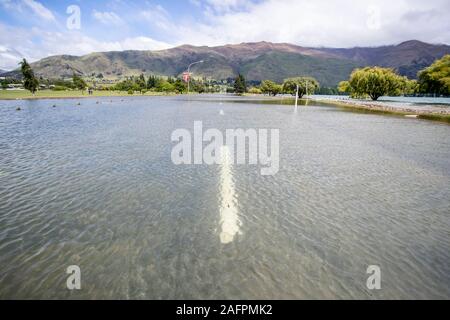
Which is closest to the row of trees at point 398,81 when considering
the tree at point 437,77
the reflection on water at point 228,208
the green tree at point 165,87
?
the tree at point 437,77

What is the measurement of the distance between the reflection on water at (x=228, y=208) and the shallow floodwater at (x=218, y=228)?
68mm

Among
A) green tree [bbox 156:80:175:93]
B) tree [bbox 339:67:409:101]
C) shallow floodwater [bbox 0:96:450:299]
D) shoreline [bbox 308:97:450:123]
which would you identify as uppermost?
green tree [bbox 156:80:175:93]

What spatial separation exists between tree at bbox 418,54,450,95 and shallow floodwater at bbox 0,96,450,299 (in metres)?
89.6

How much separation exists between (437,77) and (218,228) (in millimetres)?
111391

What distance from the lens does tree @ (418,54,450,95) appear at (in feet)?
281

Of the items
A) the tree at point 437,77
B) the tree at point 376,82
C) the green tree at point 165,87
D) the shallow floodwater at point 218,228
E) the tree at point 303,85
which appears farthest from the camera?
the green tree at point 165,87

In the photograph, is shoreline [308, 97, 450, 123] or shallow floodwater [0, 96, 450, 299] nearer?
shallow floodwater [0, 96, 450, 299]

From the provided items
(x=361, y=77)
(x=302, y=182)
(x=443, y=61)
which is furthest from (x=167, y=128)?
(x=443, y=61)

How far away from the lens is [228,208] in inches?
457

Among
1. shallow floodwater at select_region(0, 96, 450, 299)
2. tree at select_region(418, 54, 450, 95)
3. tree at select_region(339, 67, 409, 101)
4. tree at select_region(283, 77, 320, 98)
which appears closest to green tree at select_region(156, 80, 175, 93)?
tree at select_region(283, 77, 320, 98)

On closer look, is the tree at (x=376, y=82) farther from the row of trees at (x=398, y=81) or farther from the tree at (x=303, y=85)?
the tree at (x=303, y=85)

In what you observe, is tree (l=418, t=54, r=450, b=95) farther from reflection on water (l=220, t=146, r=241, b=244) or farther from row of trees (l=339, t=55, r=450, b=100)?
reflection on water (l=220, t=146, r=241, b=244)

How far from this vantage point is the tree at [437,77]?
85781 millimetres

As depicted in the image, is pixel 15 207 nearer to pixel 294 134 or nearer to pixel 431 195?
pixel 431 195
